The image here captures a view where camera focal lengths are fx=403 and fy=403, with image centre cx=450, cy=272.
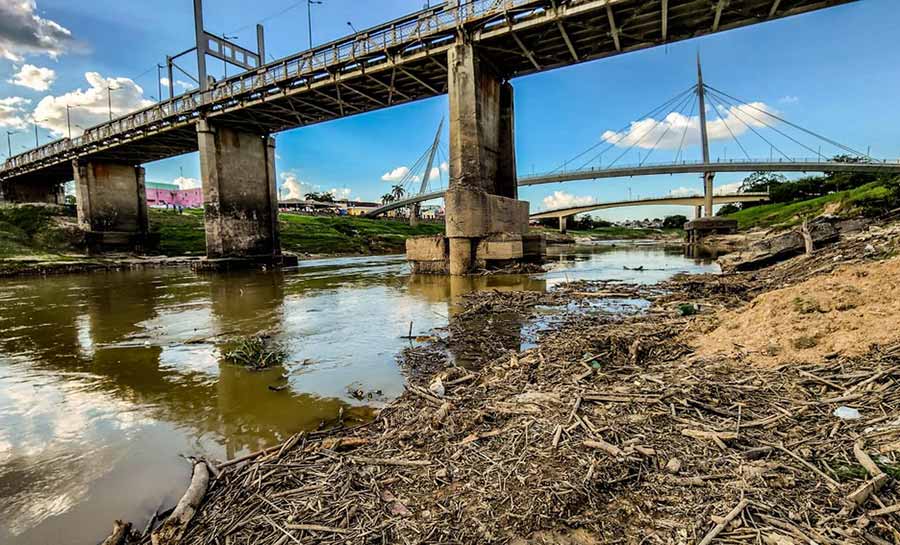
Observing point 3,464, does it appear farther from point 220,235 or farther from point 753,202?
point 753,202

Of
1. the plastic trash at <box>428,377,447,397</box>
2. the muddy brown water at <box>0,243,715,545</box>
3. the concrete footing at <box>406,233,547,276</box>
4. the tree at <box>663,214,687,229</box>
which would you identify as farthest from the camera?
the tree at <box>663,214,687,229</box>

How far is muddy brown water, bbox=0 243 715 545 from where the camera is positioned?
269 cm

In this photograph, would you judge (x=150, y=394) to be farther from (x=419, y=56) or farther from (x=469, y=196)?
(x=419, y=56)

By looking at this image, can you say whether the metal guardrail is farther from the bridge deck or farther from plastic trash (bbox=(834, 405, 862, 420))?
plastic trash (bbox=(834, 405, 862, 420))

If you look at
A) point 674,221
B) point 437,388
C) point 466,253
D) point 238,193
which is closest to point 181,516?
point 437,388

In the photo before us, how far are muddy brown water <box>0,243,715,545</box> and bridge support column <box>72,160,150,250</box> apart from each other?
3102cm

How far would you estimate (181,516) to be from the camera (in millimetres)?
2229

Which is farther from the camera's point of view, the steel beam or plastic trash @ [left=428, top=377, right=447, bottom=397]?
the steel beam

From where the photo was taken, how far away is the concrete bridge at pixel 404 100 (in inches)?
607

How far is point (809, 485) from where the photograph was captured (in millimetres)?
1931

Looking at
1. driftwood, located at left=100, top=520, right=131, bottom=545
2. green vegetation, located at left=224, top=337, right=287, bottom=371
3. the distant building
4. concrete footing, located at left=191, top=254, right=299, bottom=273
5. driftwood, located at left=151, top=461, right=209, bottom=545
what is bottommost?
driftwood, located at left=100, top=520, right=131, bottom=545

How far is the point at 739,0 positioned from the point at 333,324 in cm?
1754

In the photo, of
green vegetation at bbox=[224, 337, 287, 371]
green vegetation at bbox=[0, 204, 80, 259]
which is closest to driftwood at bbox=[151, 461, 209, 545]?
green vegetation at bbox=[224, 337, 287, 371]

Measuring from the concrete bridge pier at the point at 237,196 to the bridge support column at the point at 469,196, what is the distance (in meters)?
15.1
